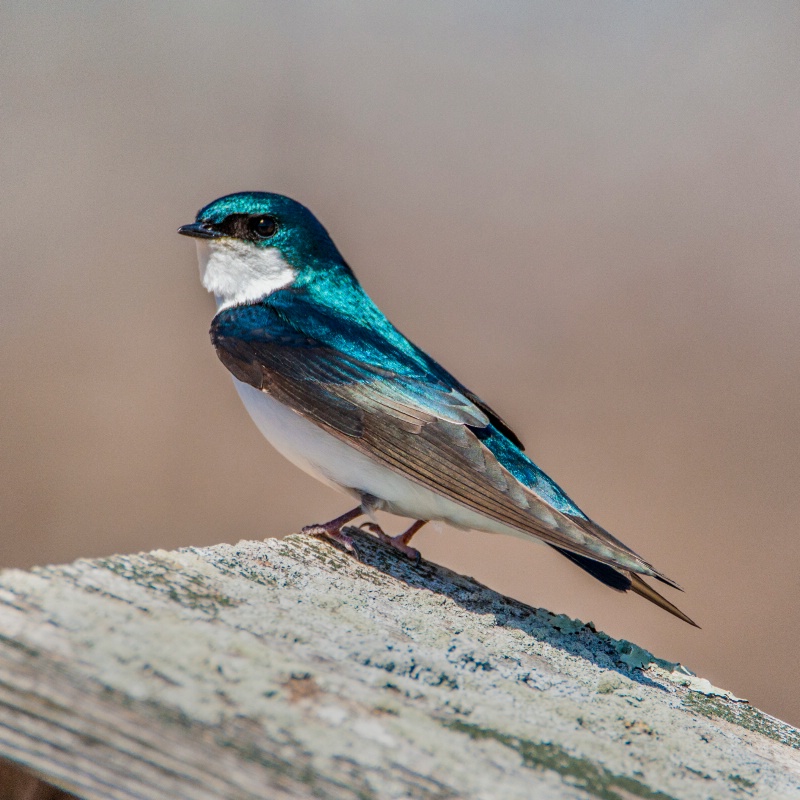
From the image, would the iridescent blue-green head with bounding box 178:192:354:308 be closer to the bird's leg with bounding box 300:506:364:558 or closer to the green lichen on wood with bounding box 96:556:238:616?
the bird's leg with bounding box 300:506:364:558

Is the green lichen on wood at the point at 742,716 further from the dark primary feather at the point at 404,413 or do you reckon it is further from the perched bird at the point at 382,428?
the dark primary feather at the point at 404,413

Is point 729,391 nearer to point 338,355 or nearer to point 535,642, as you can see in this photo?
point 338,355

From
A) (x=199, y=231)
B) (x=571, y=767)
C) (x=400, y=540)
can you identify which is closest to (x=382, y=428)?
(x=400, y=540)

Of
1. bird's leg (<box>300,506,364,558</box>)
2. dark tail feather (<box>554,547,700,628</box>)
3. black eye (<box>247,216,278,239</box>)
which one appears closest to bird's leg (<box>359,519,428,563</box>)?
bird's leg (<box>300,506,364,558</box>)

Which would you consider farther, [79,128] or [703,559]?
[79,128]

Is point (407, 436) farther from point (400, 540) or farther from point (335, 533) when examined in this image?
point (335, 533)

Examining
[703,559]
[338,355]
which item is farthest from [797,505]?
[338,355]

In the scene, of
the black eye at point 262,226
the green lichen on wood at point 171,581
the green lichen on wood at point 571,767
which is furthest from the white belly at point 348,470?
the green lichen on wood at point 571,767
